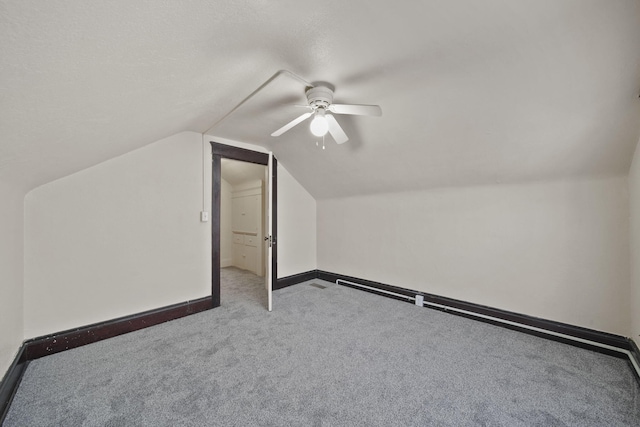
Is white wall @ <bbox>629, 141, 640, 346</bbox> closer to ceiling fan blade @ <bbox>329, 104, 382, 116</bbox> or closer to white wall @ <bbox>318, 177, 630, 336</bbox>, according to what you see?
white wall @ <bbox>318, 177, 630, 336</bbox>

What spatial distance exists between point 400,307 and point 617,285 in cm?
202

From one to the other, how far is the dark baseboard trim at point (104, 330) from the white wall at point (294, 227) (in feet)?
4.89

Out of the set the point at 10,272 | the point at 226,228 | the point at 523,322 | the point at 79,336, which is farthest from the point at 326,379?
the point at 226,228

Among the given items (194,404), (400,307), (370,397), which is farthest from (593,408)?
(194,404)

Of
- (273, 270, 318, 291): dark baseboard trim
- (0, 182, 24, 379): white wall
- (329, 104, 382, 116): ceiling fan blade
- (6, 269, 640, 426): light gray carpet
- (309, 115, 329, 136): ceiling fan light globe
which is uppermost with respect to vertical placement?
(329, 104, 382, 116): ceiling fan blade

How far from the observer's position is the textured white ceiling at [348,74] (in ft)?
3.43

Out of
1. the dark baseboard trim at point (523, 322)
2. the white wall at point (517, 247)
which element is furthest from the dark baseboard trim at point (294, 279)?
the dark baseboard trim at point (523, 322)

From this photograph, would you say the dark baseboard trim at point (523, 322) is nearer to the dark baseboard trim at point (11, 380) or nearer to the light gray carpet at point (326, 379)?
the light gray carpet at point (326, 379)

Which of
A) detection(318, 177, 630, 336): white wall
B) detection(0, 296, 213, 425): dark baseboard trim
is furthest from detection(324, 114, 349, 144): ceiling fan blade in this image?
detection(0, 296, 213, 425): dark baseboard trim

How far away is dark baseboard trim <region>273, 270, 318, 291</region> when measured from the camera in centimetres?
403

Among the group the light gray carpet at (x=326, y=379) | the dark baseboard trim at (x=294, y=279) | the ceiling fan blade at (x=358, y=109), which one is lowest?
the light gray carpet at (x=326, y=379)

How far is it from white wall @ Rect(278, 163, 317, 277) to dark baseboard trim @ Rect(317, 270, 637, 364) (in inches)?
59.6

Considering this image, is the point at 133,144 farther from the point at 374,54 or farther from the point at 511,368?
the point at 511,368

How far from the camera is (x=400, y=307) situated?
10.7 feet
